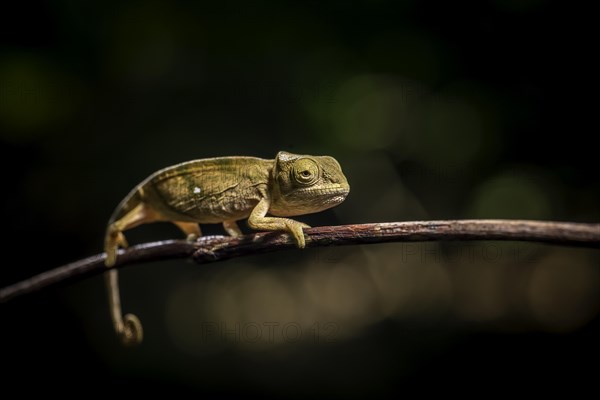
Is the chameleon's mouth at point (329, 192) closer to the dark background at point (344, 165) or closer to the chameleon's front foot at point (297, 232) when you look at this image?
the chameleon's front foot at point (297, 232)

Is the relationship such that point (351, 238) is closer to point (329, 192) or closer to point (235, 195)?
point (329, 192)

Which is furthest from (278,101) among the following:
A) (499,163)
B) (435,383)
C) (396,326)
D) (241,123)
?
(435,383)

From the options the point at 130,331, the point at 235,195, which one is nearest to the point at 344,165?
the point at 235,195

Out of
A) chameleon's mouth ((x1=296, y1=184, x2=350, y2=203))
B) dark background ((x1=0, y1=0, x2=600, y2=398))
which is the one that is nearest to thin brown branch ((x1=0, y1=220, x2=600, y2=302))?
chameleon's mouth ((x1=296, y1=184, x2=350, y2=203))

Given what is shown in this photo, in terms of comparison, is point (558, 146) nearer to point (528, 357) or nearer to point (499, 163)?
point (499, 163)

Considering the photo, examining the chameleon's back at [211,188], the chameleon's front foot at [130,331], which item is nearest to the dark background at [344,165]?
the chameleon's front foot at [130,331]

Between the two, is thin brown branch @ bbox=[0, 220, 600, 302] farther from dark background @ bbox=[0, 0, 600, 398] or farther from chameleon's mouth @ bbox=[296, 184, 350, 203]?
dark background @ bbox=[0, 0, 600, 398]

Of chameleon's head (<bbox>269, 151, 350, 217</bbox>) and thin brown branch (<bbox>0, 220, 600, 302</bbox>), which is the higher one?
chameleon's head (<bbox>269, 151, 350, 217</bbox>)
